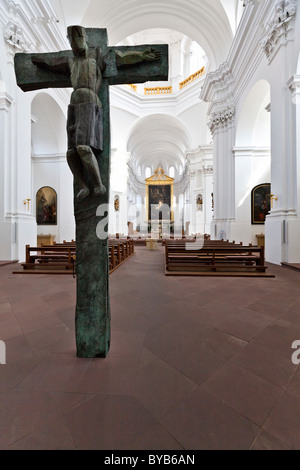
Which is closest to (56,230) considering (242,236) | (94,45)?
(242,236)

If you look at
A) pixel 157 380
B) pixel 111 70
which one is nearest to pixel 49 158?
pixel 111 70

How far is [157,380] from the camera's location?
155cm

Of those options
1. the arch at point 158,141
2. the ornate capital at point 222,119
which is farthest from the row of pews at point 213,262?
the arch at point 158,141

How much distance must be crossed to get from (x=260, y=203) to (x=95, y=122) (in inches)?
385

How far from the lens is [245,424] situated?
1207 mm

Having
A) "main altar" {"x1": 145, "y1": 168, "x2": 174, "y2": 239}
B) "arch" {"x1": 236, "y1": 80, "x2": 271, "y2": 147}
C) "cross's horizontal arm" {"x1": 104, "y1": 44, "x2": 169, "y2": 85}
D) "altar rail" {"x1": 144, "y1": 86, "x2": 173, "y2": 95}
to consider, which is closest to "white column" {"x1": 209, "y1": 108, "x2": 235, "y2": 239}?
"arch" {"x1": 236, "y1": 80, "x2": 271, "y2": 147}

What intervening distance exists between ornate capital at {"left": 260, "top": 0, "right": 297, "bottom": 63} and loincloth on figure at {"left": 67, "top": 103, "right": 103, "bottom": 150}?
7379 mm

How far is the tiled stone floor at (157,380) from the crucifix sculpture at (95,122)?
335 millimetres

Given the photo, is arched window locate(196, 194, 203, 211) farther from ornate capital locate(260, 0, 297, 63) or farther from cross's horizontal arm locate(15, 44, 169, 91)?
cross's horizontal arm locate(15, 44, 169, 91)

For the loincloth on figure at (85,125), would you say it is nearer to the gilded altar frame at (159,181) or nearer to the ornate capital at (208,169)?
the ornate capital at (208,169)

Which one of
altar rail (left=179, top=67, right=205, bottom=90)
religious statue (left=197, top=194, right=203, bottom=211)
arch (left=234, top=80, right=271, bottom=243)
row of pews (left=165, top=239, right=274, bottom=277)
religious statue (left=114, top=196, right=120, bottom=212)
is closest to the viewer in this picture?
row of pews (left=165, top=239, right=274, bottom=277)

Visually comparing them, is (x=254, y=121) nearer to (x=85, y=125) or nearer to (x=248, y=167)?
(x=248, y=167)

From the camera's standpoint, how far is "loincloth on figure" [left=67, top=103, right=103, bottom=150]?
5.11 ft
